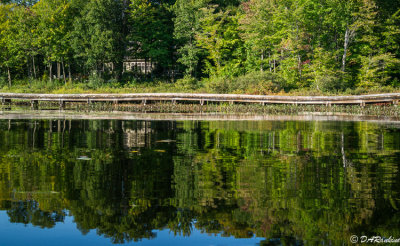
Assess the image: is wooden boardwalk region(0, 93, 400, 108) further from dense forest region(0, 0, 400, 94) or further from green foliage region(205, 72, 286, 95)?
dense forest region(0, 0, 400, 94)

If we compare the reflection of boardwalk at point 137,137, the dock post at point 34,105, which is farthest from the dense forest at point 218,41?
the reflection of boardwalk at point 137,137

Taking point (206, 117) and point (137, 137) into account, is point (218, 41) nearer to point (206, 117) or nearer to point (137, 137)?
point (206, 117)

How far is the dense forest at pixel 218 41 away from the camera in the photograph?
46.8m

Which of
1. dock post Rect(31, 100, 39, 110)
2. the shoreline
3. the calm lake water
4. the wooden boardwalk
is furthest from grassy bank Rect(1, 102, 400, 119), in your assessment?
the calm lake water

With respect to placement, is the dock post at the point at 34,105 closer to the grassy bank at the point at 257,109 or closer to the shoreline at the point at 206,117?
the grassy bank at the point at 257,109

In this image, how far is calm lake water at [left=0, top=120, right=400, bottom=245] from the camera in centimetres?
670

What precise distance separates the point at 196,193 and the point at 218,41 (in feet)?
167

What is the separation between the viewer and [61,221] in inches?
284

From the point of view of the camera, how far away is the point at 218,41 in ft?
191

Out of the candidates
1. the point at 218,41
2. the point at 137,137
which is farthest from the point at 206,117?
the point at 218,41

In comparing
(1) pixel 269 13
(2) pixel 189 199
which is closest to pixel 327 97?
(1) pixel 269 13

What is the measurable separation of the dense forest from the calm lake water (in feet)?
101

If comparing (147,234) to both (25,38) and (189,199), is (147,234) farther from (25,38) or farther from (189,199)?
(25,38)

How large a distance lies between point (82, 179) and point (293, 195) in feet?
14.7
